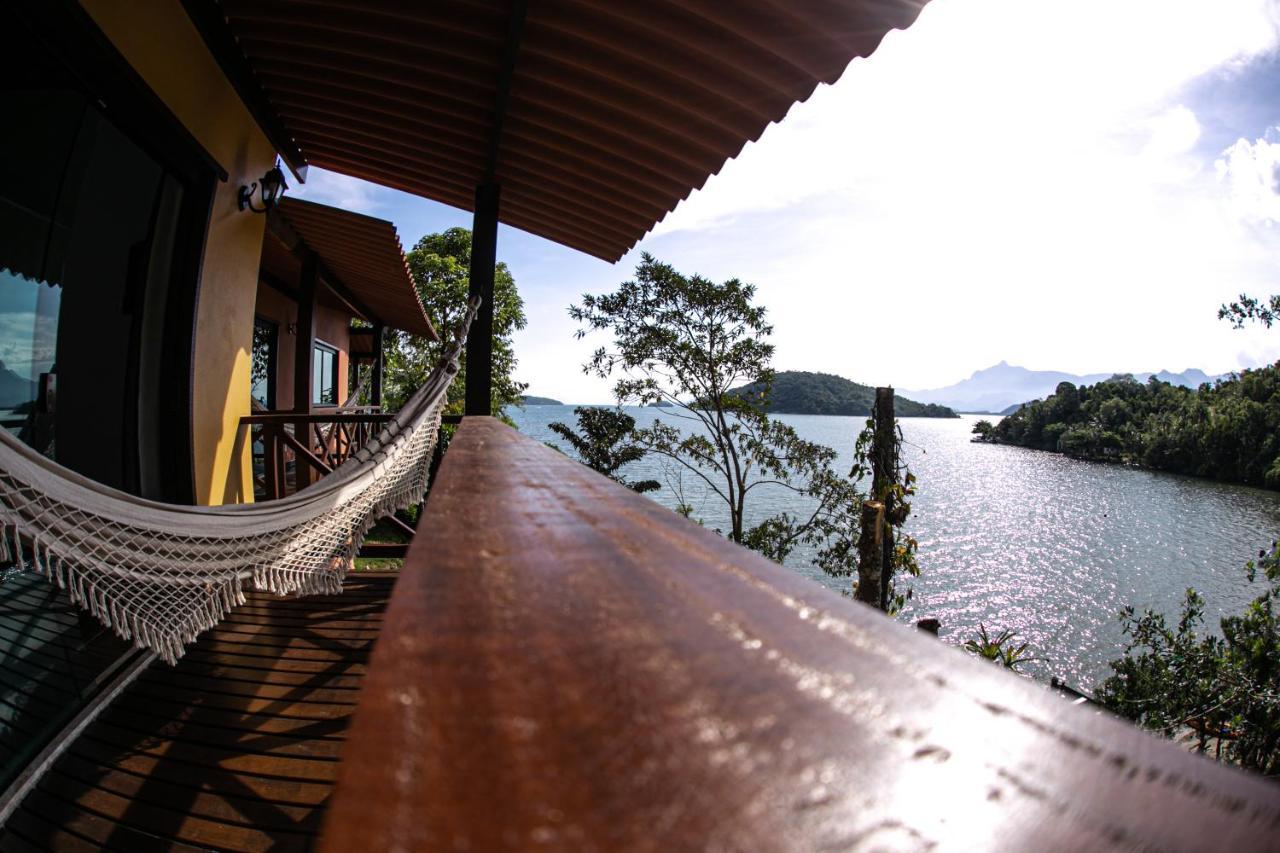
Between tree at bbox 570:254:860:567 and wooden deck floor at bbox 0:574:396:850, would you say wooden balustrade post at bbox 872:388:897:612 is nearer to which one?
tree at bbox 570:254:860:567

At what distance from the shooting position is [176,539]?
5.39 feet

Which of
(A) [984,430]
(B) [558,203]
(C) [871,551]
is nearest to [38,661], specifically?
(B) [558,203]

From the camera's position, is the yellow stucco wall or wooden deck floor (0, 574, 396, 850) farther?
the yellow stucco wall

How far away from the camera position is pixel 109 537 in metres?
1.51

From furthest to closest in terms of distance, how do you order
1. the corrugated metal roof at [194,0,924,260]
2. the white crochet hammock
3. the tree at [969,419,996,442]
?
the tree at [969,419,996,442], the corrugated metal roof at [194,0,924,260], the white crochet hammock

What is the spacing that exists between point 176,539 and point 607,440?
1103 cm

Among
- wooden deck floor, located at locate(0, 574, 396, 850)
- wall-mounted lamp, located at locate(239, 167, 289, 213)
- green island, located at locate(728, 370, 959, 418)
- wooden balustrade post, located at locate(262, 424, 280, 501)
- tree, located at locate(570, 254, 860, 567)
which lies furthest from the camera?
green island, located at locate(728, 370, 959, 418)

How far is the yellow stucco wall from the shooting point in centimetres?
213

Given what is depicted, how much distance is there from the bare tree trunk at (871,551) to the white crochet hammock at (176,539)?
18.9ft

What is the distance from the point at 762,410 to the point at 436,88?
10.4m

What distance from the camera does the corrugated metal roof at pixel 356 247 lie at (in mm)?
3785

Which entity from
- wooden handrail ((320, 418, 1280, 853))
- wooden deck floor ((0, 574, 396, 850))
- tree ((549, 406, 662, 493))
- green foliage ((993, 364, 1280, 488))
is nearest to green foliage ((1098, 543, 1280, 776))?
tree ((549, 406, 662, 493))

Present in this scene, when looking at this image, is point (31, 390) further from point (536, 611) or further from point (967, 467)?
point (967, 467)

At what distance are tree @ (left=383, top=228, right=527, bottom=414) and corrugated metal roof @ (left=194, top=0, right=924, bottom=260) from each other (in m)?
11.7
